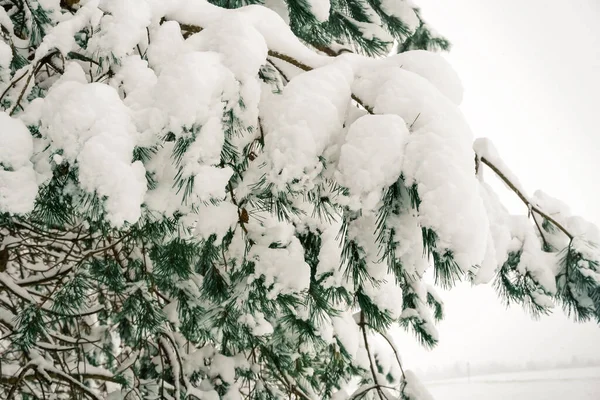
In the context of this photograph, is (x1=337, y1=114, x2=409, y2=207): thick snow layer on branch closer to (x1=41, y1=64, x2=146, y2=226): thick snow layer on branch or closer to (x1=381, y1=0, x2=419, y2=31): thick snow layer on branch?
(x1=41, y1=64, x2=146, y2=226): thick snow layer on branch

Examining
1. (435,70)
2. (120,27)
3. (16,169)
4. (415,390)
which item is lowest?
(415,390)

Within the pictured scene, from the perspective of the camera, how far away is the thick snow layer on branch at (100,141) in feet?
2.26

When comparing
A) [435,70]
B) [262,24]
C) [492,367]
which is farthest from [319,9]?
[492,367]

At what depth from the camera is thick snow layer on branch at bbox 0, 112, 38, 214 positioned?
2.35 feet

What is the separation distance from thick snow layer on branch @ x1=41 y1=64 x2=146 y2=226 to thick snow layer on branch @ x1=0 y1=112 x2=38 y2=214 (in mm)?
49

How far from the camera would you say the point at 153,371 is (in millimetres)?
2691

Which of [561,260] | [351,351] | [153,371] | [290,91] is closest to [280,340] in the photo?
[351,351]

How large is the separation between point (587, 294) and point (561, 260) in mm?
136

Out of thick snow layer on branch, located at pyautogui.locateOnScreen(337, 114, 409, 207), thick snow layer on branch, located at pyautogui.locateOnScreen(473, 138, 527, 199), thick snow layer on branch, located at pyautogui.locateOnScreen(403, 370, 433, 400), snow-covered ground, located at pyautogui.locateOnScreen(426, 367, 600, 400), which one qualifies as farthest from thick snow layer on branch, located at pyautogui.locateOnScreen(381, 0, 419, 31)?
snow-covered ground, located at pyautogui.locateOnScreen(426, 367, 600, 400)

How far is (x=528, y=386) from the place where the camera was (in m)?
29.5

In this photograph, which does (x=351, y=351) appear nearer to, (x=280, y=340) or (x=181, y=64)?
(x=280, y=340)

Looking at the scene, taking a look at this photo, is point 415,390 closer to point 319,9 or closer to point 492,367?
point 319,9

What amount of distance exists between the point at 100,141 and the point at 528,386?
3746cm

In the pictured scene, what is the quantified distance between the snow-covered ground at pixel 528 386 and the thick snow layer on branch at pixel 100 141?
2757cm
